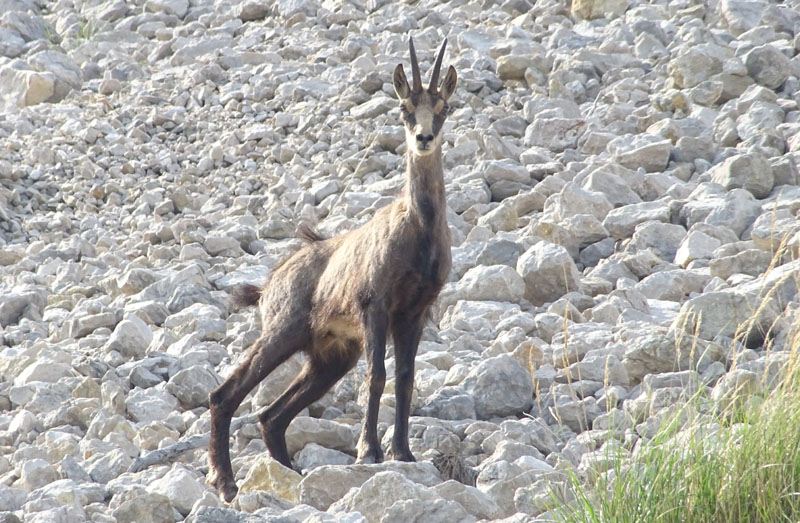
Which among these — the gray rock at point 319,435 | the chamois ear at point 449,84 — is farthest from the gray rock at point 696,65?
the gray rock at point 319,435

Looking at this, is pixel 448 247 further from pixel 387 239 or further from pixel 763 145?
pixel 763 145

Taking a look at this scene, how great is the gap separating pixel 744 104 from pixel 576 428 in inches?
235

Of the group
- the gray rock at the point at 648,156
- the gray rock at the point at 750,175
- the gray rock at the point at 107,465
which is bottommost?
the gray rock at the point at 107,465

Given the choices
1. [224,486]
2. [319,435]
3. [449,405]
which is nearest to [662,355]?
[449,405]

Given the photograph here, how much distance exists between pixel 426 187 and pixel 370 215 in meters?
3.26

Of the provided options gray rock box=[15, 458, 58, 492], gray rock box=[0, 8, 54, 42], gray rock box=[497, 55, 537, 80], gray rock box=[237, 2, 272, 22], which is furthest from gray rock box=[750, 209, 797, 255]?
gray rock box=[0, 8, 54, 42]

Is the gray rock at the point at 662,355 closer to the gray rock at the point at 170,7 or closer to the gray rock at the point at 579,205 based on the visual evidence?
the gray rock at the point at 579,205

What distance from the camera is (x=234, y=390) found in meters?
7.19

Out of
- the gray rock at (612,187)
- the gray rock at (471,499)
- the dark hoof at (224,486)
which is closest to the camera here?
the gray rock at (471,499)

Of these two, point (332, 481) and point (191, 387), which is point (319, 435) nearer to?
point (191, 387)

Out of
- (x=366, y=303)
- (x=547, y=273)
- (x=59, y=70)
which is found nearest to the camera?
(x=366, y=303)

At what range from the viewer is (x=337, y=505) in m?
5.13

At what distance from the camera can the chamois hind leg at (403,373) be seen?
6.49 m

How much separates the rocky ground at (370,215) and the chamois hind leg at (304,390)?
0.56ft
